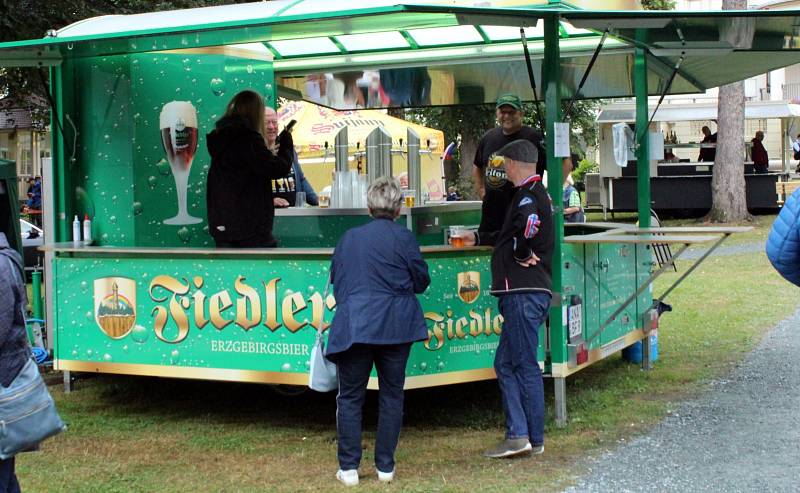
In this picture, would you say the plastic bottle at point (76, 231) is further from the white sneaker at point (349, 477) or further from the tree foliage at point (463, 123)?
the tree foliage at point (463, 123)

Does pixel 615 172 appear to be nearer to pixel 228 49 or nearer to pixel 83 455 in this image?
pixel 228 49

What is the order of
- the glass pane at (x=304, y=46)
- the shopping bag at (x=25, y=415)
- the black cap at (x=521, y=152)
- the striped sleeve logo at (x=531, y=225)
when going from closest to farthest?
the shopping bag at (x=25, y=415)
the striped sleeve logo at (x=531, y=225)
the black cap at (x=521, y=152)
the glass pane at (x=304, y=46)

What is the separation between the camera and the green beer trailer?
6664mm

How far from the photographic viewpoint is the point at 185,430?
23.6 ft

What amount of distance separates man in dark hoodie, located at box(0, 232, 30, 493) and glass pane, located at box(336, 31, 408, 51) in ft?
16.6

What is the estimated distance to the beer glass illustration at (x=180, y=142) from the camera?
8125 mm

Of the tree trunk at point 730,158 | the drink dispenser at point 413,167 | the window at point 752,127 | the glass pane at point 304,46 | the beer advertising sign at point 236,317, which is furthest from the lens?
the window at point 752,127

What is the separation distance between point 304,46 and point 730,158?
1550cm

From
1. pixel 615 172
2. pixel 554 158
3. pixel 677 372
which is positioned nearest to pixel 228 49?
pixel 554 158

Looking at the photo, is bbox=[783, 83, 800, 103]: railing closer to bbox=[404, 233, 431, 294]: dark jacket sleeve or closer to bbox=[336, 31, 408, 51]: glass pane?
bbox=[336, 31, 408, 51]: glass pane

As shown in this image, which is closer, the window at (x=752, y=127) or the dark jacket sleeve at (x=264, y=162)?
the dark jacket sleeve at (x=264, y=162)

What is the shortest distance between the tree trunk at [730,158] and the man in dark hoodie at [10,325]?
1997cm

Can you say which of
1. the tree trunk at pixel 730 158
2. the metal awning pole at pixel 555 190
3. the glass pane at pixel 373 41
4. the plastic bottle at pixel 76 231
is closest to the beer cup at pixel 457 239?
the metal awning pole at pixel 555 190

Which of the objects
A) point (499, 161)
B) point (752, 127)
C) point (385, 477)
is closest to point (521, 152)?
point (499, 161)
